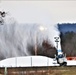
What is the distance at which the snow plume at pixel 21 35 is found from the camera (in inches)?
104

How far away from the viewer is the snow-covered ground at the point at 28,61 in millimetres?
2623

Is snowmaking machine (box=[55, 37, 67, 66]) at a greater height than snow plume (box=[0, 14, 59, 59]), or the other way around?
Result: snow plume (box=[0, 14, 59, 59])

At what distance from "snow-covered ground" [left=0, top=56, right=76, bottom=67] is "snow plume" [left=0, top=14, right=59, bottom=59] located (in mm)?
77

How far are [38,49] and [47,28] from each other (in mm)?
315

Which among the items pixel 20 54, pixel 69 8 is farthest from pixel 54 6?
pixel 20 54

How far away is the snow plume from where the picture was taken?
265 cm

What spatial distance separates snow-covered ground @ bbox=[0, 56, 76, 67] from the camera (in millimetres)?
2623

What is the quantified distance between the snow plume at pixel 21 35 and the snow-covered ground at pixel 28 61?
0.25 ft

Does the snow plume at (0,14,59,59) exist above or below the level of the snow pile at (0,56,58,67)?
above

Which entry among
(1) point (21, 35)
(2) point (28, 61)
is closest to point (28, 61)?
(2) point (28, 61)

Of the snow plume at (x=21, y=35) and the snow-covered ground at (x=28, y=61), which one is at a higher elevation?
the snow plume at (x=21, y=35)

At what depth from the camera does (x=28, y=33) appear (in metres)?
2.68

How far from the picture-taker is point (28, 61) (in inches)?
104

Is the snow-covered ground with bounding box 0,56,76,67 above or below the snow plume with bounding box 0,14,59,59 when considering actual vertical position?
below
